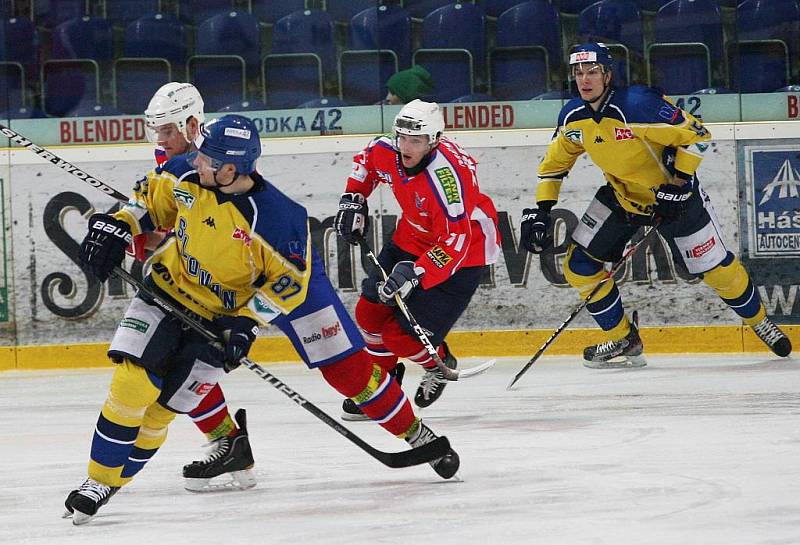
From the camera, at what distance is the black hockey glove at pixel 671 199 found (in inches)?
216

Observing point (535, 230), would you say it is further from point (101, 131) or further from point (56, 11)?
point (56, 11)

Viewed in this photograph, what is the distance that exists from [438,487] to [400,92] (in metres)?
3.38

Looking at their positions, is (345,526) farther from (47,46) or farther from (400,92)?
(47,46)

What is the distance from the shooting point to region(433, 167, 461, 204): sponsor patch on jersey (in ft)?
15.3

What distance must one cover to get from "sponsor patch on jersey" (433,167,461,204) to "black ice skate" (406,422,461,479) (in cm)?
125

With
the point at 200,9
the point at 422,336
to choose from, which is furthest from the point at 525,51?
the point at 422,336

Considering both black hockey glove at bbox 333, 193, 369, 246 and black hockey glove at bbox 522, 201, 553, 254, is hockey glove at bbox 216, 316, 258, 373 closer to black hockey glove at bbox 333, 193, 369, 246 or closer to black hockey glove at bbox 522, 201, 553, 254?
black hockey glove at bbox 333, 193, 369, 246

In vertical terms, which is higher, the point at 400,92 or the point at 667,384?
the point at 400,92

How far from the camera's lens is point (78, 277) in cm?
639

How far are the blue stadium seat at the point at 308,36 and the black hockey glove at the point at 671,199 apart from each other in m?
1.90

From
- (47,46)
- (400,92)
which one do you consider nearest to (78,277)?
(47,46)

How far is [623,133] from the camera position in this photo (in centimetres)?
555

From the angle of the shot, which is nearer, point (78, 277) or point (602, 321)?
point (602, 321)

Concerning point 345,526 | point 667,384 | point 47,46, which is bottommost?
point 667,384
